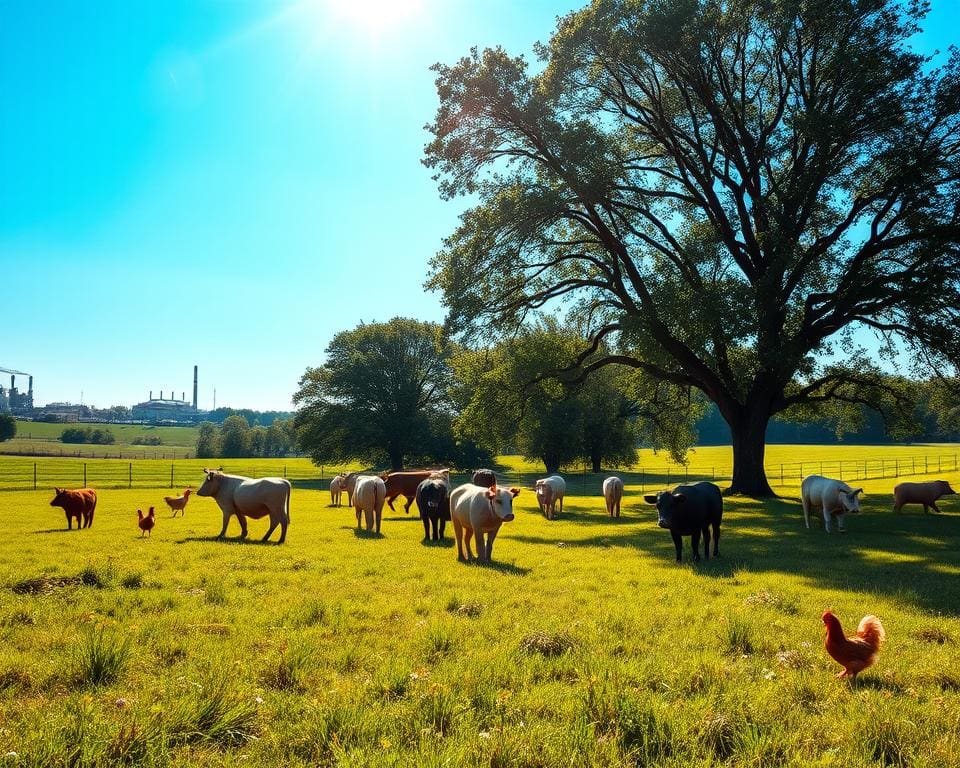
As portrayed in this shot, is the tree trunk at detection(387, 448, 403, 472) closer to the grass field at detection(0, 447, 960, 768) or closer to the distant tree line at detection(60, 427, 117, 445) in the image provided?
the grass field at detection(0, 447, 960, 768)

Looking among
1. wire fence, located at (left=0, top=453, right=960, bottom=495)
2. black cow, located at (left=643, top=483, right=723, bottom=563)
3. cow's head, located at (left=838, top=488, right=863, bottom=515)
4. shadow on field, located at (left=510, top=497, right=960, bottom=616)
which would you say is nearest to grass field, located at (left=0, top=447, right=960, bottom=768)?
shadow on field, located at (left=510, top=497, right=960, bottom=616)

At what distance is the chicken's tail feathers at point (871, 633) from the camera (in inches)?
210

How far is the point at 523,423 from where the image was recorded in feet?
109

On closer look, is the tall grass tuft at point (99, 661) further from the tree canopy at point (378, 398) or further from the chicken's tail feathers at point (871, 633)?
the tree canopy at point (378, 398)

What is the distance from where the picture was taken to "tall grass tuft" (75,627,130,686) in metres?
5.03

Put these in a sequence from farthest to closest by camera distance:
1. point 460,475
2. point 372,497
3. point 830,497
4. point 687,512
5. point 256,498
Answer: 1. point 460,475
2. point 372,497
3. point 830,497
4. point 256,498
5. point 687,512

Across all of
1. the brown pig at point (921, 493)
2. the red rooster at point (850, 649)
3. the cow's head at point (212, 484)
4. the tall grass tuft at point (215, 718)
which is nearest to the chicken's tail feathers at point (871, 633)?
the red rooster at point (850, 649)

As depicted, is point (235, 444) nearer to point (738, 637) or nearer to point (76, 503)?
point (76, 503)

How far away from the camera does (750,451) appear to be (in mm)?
28156

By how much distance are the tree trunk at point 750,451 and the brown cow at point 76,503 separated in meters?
25.6

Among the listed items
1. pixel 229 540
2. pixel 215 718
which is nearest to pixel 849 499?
pixel 229 540

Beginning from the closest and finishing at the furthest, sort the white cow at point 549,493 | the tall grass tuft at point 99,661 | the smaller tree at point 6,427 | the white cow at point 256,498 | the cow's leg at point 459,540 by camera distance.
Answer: the tall grass tuft at point 99,661
the cow's leg at point 459,540
the white cow at point 256,498
the white cow at point 549,493
the smaller tree at point 6,427

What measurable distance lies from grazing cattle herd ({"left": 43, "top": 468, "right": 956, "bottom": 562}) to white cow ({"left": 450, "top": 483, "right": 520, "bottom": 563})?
0.07 ft

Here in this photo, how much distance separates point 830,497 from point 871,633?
1351 centimetres
